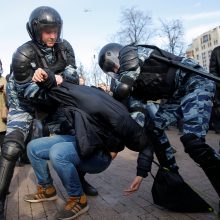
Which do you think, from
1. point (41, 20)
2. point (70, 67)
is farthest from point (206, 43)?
point (41, 20)

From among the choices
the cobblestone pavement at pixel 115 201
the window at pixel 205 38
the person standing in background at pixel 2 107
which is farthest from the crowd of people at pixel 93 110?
the window at pixel 205 38

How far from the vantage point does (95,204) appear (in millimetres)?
3451

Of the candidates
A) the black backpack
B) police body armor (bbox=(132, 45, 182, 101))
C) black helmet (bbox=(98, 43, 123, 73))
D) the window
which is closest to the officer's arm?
black helmet (bbox=(98, 43, 123, 73))

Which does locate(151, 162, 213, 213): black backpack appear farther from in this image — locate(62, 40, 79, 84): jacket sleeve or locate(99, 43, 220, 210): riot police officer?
locate(62, 40, 79, 84): jacket sleeve

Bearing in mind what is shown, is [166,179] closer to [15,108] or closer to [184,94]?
[184,94]

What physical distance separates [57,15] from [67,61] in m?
0.49

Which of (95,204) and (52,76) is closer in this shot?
(52,76)

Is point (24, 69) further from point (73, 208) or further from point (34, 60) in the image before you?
point (73, 208)

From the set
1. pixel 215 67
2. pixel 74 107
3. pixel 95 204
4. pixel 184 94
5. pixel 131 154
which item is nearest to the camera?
pixel 74 107

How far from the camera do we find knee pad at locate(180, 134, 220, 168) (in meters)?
2.67

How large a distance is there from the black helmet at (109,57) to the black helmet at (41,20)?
0.59m

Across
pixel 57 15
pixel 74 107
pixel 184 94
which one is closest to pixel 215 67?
pixel 184 94

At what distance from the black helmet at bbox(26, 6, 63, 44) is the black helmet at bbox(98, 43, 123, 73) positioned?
593 millimetres

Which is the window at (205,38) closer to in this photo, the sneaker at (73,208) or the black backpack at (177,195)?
the black backpack at (177,195)
